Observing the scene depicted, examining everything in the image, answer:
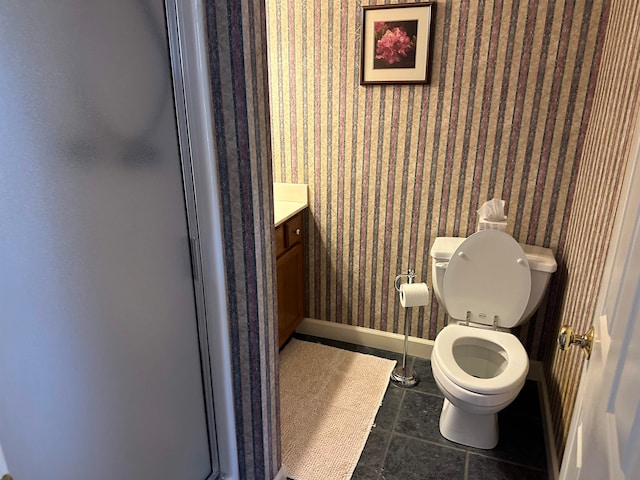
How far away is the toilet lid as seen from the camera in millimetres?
1943

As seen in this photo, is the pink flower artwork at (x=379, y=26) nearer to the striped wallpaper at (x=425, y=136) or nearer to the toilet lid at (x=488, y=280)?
the striped wallpaper at (x=425, y=136)

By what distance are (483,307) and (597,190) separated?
72 cm

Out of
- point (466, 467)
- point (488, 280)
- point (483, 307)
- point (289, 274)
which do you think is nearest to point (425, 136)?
point (488, 280)

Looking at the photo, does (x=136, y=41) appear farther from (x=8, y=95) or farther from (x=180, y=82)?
(x=8, y=95)

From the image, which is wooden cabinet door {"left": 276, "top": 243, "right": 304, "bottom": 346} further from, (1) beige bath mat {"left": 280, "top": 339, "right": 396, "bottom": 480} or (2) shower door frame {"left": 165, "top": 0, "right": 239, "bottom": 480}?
(2) shower door frame {"left": 165, "top": 0, "right": 239, "bottom": 480}

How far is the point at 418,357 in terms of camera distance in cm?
256

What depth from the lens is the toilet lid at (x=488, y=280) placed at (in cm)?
194

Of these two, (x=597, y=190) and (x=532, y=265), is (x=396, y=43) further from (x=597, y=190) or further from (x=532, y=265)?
(x=532, y=265)

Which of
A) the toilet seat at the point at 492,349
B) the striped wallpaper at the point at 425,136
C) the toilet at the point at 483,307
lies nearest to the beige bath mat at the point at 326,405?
the striped wallpaper at the point at 425,136

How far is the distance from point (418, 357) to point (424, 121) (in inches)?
53.2

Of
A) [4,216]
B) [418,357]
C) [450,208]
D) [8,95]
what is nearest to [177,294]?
[4,216]

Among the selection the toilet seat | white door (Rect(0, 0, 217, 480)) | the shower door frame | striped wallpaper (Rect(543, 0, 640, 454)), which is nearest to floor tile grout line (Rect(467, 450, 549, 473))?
striped wallpaper (Rect(543, 0, 640, 454))

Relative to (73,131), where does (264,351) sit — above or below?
below

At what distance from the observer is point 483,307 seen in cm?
205
